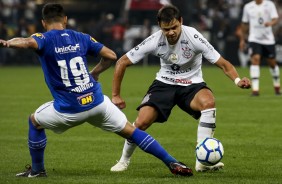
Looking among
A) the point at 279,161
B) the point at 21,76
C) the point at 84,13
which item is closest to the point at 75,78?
the point at 279,161

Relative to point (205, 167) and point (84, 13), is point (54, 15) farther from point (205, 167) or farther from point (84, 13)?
point (84, 13)

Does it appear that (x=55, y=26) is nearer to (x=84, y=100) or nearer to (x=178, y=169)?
(x=84, y=100)

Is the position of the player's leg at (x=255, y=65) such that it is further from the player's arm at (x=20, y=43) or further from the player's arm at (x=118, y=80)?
the player's arm at (x=20, y=43)

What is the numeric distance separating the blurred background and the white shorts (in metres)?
25.5

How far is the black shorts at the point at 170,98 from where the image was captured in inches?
407

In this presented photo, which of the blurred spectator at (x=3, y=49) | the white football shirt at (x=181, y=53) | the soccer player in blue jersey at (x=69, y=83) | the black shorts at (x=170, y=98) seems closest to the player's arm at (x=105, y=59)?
the soccer player in blue jersey at (x=69, y=83)

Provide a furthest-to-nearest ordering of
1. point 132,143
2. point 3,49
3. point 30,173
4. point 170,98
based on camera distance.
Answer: point 3,49, point 170,98, point 132,143, point 30,173

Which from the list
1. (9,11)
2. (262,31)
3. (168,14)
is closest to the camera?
(168,14)

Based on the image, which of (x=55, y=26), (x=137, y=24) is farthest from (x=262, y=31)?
(x=137, y=24)

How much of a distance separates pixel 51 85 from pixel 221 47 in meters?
27.1

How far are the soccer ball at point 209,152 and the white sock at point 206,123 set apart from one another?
1.16 feet

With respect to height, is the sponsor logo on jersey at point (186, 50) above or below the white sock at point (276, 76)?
above

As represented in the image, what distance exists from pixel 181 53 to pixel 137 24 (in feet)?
93.8

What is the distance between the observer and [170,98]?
34.1 ft
